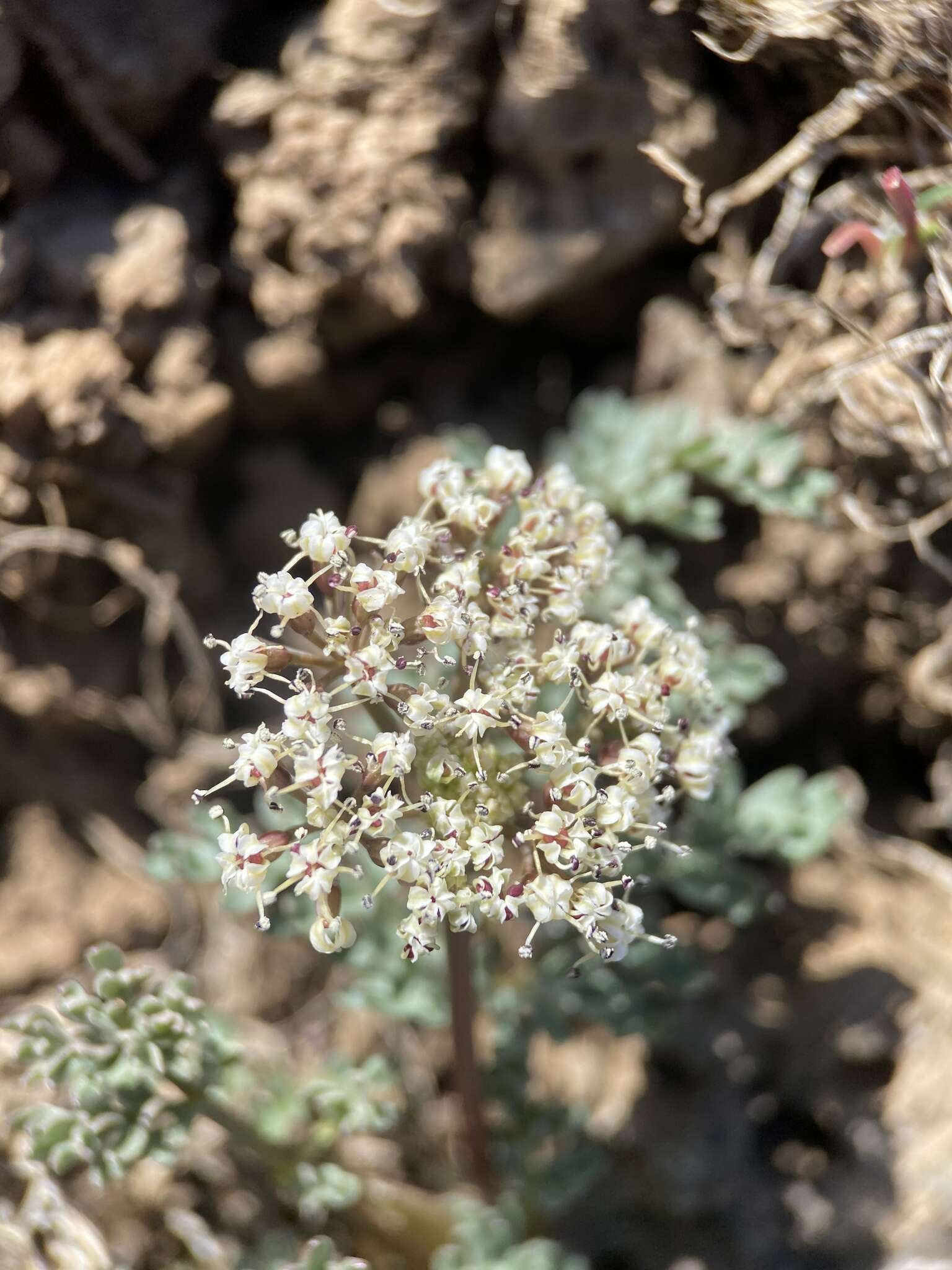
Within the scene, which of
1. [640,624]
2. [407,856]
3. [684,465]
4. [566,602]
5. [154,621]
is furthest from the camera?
[154,621]

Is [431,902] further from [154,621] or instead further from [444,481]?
[154,621]

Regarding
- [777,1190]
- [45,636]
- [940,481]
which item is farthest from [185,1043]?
[940,481]

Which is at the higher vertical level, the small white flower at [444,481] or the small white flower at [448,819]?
the small white flower at [444,481]

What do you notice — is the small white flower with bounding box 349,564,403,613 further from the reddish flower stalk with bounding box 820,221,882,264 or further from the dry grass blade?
the reddish flower stalk with bounding box 820,221,882,264

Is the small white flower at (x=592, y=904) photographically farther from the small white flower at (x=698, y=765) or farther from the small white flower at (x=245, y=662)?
the small white flower at (x=245, y=662)

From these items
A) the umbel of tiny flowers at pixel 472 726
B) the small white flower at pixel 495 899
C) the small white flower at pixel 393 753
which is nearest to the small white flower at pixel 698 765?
the umbel of tiny flowers at pixel 472 726

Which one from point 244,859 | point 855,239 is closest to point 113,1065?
point 244,859

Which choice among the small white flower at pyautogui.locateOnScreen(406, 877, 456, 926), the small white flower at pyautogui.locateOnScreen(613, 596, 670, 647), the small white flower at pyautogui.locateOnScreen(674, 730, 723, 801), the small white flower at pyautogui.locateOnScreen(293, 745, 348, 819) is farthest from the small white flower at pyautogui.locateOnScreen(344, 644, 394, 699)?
the small white flower at pyautogui.locateOnScreen(674, 730, 723, 801)

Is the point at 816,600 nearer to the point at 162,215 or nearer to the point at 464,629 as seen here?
the point at 464,629
